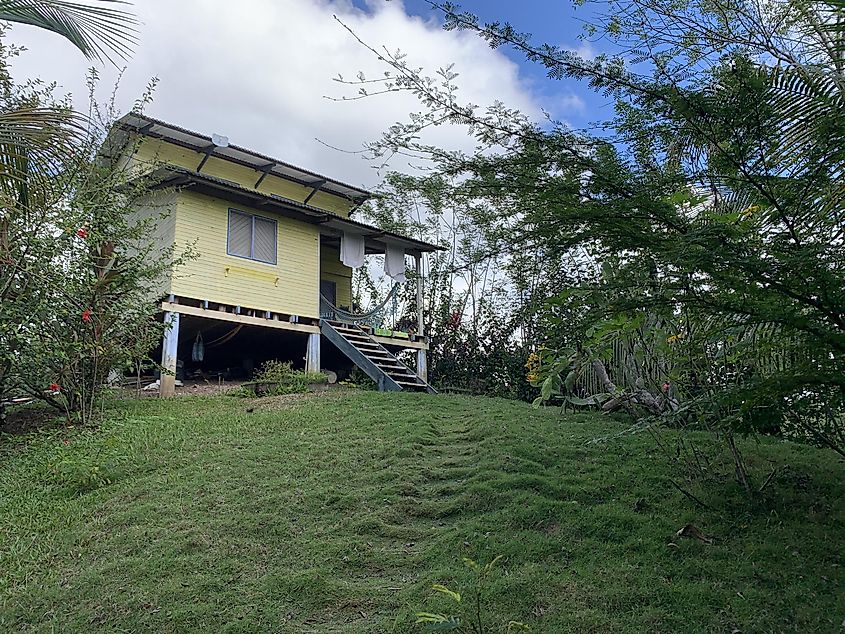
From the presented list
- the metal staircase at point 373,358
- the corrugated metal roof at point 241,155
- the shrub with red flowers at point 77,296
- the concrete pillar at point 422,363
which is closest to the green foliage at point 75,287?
the shrub with red flowers at point 77,296

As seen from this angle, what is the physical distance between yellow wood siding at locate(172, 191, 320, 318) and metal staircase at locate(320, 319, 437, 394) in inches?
26.5

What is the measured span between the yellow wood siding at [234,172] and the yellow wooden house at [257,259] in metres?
0.02

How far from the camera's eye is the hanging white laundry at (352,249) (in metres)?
15.5

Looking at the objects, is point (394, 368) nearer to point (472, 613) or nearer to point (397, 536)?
point (397, 536)

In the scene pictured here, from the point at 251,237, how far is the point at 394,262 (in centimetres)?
352

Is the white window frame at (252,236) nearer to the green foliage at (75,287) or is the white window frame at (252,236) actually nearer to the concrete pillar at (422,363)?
the green foliage at (75,287)

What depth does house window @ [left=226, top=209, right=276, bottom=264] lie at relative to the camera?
45.9 ft

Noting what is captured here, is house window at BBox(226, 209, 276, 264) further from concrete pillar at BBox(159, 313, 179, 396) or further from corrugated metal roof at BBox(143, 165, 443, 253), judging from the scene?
concrete pillar at BBox(159, 313, 179, 396)

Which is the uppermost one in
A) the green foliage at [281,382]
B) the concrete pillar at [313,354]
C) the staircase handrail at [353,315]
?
the staircase handrail at [353,315]

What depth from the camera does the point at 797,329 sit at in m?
3.60

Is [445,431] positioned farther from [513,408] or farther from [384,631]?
[384,631]

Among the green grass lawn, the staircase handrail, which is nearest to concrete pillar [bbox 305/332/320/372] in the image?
the staircase handrail

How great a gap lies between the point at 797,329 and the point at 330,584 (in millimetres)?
3110

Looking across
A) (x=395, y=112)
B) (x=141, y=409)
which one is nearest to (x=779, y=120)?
(x=395, y=112)
